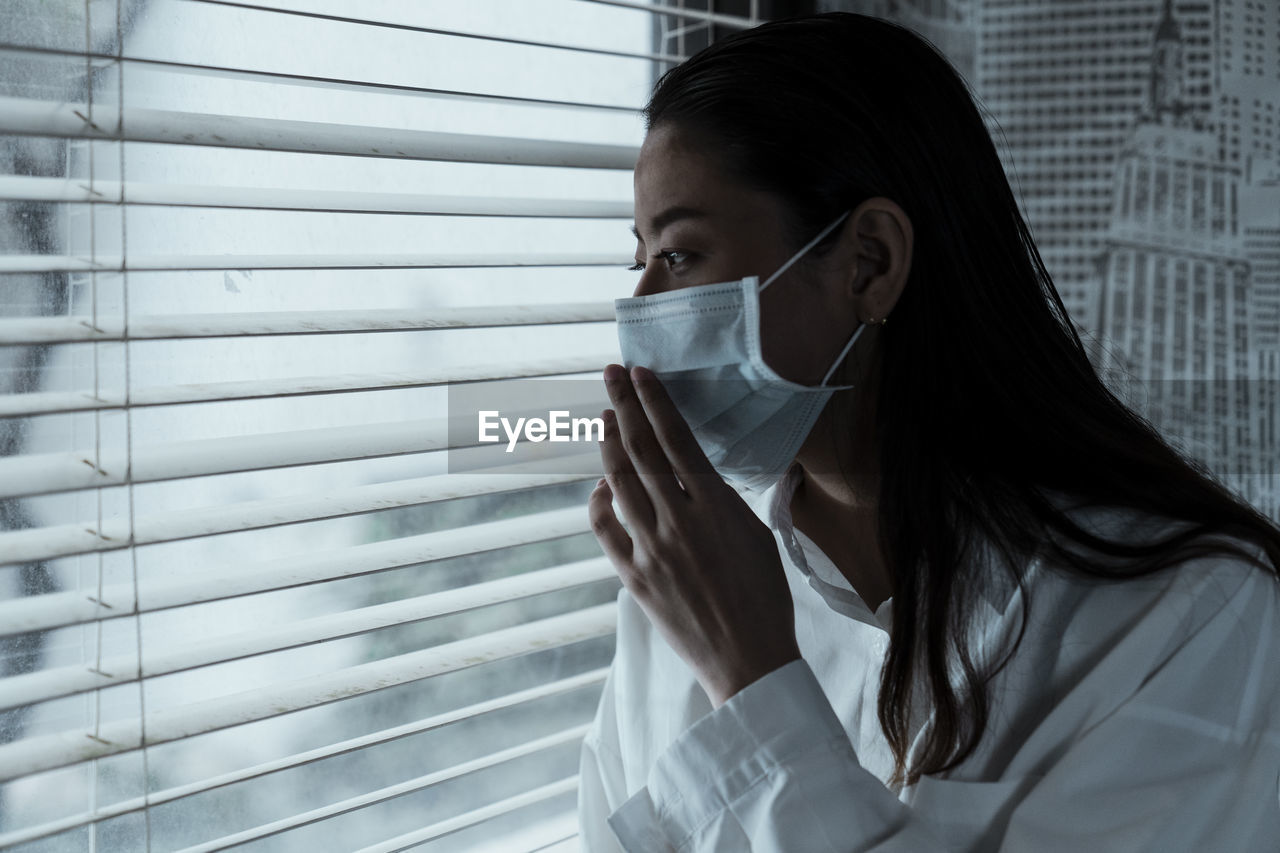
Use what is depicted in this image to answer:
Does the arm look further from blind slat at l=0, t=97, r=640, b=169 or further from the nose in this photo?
blind slat at l=0, t=97, r=640, b=169

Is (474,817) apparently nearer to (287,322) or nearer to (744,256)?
(287,322)

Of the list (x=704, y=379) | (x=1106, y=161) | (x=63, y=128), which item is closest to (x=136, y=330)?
(x=63, y=128)

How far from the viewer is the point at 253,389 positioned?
3.11 ft

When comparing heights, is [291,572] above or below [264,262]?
below

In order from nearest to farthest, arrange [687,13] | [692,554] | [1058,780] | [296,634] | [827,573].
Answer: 1. [1058,780]
2. [692,554]
3. [296,634]
4. [827,573]
5. [687,13]

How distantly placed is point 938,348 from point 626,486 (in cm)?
33

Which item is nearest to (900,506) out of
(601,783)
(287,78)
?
(601,783)

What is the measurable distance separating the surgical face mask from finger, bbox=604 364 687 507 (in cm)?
5

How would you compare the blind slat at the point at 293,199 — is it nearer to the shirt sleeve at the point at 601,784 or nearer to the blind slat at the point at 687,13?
the blind slat at the point at 687,13

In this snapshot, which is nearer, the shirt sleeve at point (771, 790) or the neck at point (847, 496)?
the shirt sleeve at point (771, 790)

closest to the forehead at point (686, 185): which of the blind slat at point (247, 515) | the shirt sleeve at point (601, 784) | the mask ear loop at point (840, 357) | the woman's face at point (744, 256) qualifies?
the woman's face at point (744, 256)

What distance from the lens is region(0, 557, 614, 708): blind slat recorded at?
0.87 metres

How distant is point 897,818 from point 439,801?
0.62 metres

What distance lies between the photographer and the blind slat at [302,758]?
875mm
